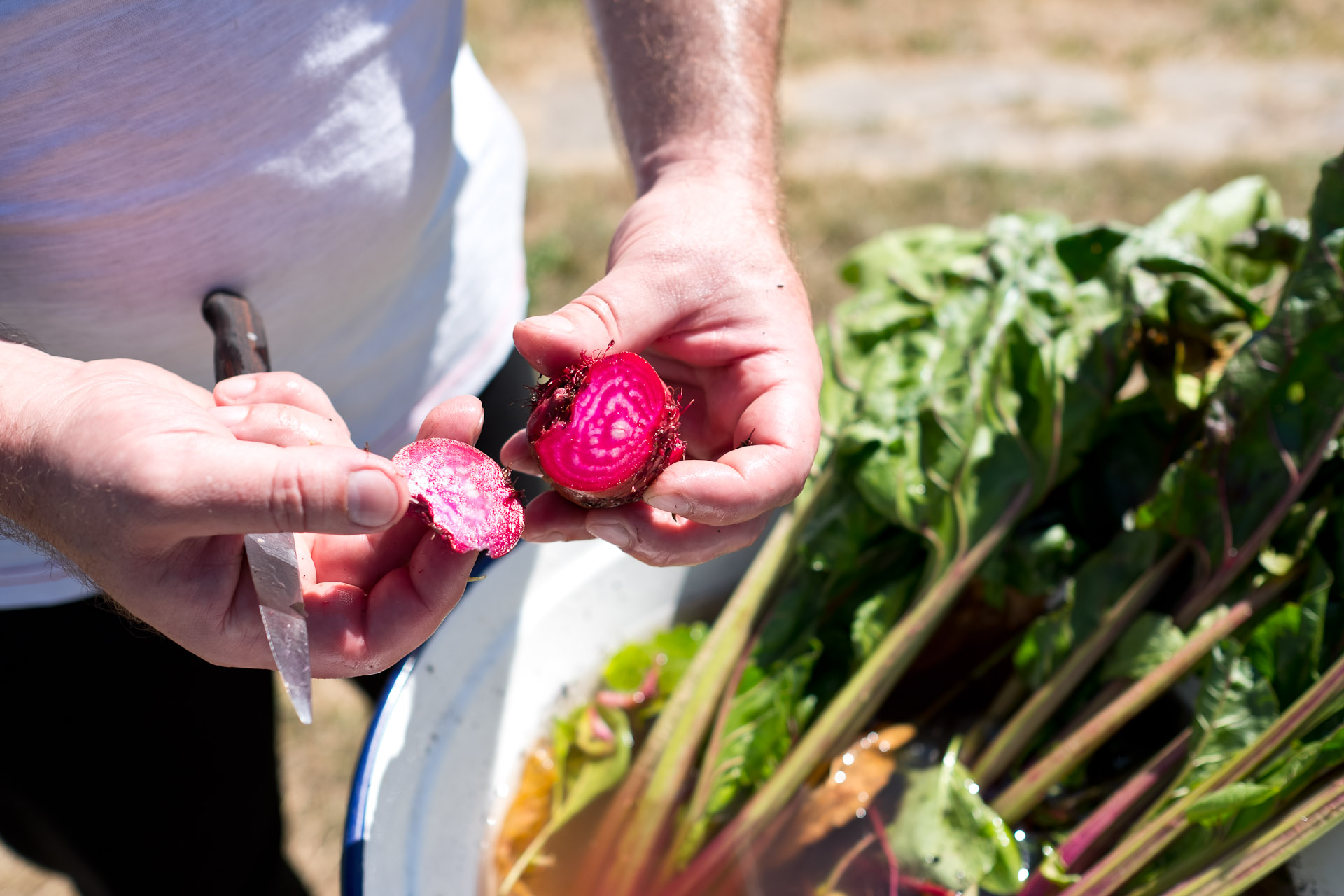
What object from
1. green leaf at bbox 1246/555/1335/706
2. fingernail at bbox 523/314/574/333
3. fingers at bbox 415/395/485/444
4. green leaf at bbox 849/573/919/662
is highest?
fingernail at bbox 523/314/574/333

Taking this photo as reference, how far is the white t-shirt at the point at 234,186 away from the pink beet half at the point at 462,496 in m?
0.51

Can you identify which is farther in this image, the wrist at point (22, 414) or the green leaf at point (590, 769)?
the green leaf at point (590, 769)

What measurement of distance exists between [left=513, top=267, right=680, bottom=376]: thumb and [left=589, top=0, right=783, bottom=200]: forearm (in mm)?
373

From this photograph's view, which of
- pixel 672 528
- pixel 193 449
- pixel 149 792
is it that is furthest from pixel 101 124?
pixel 149 792

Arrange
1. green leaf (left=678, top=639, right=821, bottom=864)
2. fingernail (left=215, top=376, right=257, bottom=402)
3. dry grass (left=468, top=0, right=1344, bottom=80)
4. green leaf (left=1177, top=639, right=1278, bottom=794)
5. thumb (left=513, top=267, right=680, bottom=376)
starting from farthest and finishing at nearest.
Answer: dry grass (left=468, top=0, right=1344, bottom=80), green leaf (left=678, top=639, right=821, bottom=864), green leaf (left=1177, top=639, right=1278, bottom=794), thumb (left=513, top=267, right=680, bottom=376), fingernail (left=215, top=376, right=257, bottom=402)

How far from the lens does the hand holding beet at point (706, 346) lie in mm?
1450

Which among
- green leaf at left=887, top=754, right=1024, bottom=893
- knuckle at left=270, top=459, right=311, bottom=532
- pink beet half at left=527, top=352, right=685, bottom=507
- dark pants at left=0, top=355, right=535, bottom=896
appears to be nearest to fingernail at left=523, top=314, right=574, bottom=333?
pink beet half at left=527, top=352, right=685, bottom=507

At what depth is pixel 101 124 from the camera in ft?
4.82

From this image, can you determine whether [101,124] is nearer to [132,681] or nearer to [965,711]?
[132,681]

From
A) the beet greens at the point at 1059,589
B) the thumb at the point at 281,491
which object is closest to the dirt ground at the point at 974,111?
the beet greens at the point at 1059,589

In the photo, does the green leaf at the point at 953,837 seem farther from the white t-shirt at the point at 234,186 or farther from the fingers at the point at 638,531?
the white t-shirt at the point at 234,186

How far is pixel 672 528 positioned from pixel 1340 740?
1242 millimetres

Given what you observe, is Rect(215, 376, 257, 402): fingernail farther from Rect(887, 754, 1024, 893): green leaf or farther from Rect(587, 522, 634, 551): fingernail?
Rect(887, 754, 1024, 893): green leaf

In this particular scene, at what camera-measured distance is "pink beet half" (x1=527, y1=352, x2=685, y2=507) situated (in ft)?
5.14
